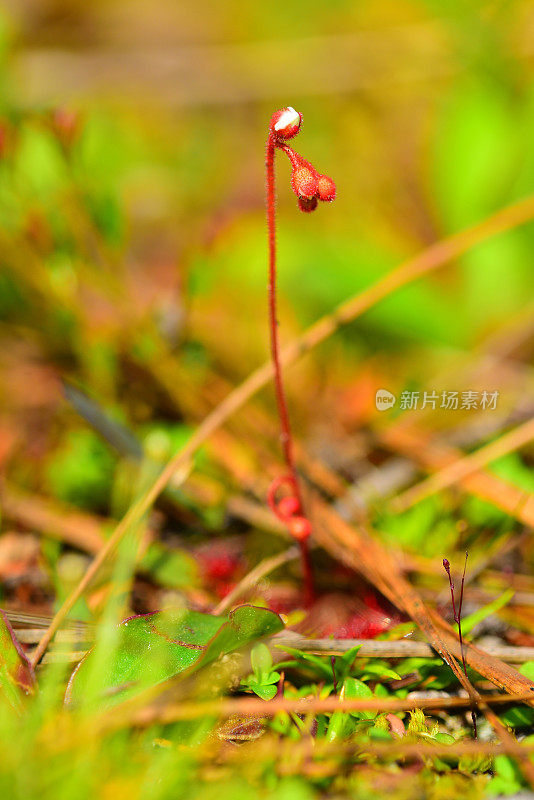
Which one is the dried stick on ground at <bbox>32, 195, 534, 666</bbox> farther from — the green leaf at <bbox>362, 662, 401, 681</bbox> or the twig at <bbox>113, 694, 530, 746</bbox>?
the green leaf at <bbox>362, 662, 401, 681</bbox>

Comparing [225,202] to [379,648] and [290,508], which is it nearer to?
[290,508]

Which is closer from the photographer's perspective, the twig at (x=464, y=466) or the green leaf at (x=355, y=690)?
the green leaf at (x=355, y=690)

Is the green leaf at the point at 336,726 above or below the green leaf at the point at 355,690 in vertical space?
below

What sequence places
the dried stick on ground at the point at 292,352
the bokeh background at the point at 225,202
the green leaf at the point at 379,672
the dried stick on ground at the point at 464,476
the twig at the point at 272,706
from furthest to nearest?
the bokeh background at the point at 225,202 → the dried stick on ground at the point at 464,476 → the dried stick on ground at the point at 292,352 → the green leaf at the point at 379,672 → the twig at the point at 272,706

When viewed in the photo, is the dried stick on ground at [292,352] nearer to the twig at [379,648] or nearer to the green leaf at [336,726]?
the twig at [379,648]

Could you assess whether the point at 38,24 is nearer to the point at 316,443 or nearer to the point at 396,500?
the point at 316,443

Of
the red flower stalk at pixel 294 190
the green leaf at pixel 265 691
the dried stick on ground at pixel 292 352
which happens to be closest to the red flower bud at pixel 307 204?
A: the red flower stalk at pixel 294 190

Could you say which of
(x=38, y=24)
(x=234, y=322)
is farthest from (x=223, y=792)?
(x=38, y=24)

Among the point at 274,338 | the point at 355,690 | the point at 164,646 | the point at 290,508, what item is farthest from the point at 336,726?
the point at 274,338
